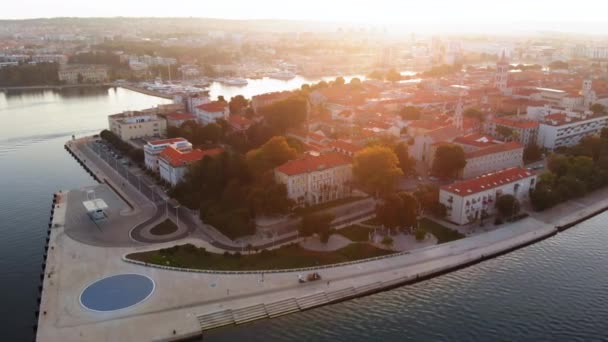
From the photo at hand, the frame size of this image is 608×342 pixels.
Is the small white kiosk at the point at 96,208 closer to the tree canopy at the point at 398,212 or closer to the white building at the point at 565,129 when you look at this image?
the tree canopy at the point at 398,212

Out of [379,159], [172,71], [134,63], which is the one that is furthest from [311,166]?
[134,63]

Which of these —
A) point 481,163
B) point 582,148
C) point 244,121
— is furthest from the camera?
point 244,121

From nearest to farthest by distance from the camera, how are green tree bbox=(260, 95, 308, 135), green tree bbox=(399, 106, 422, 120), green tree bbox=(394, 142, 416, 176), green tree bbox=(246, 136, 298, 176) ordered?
green tree bbox=(246, 136, 298, 176)
green tree bbox=(394, 142, 416, 176)
green tree bbox=(260, 95, 308, 135)
green tree bbox=(399, 106, 422, 120)

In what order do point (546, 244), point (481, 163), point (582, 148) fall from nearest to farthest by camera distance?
1. point (546, 244)
2. point (481, 163)
3. point (582, 148)

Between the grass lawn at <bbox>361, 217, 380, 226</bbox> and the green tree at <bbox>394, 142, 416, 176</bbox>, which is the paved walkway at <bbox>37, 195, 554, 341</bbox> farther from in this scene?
the green tree at <bbox>394, 142, 416, 176</bbox>

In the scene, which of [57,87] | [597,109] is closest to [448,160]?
[597,109]

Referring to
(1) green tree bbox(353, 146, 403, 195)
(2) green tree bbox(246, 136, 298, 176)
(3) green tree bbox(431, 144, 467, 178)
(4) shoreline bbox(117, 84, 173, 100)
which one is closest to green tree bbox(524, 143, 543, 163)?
(3) green tree bbox(431, 144, 467, 178)

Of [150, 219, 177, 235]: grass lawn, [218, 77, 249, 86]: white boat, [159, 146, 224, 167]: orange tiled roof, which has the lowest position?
[150, 219, 177, 235]: grass lawn

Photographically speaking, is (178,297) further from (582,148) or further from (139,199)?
(582,148)
